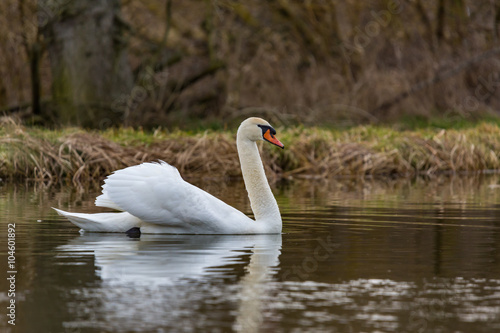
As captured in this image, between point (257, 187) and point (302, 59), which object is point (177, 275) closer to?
point (257, 187)

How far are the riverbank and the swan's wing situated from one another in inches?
243

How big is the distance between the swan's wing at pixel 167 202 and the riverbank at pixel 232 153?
243 inches

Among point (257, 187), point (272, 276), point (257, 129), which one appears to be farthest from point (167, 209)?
point (272, 276)

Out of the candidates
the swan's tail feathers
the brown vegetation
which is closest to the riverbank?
the brown vegetation

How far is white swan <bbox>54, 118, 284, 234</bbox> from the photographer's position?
8.22 m

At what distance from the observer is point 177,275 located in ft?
20.3

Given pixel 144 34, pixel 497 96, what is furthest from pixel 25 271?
pixel 497 96

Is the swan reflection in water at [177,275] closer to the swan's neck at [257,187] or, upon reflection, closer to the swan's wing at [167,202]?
the swan's wing at [167,202]

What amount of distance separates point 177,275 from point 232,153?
33.0ft

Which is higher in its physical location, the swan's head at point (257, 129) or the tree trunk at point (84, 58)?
the tree trunk at point (84, 58)

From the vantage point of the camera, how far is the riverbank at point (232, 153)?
14727 millimetres

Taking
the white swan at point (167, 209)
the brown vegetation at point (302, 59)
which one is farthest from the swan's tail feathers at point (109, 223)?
the brown vegetation at point (302, 59)

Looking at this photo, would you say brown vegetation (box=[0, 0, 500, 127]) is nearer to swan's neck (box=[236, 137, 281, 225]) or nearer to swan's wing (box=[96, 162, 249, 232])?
swan's neck (box=[236, 137, 281, 225])

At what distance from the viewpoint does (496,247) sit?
7691mm
